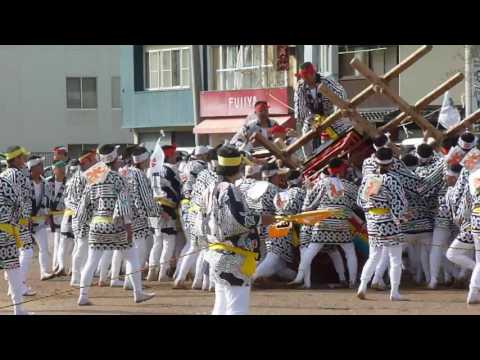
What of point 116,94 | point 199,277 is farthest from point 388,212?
point 116,94

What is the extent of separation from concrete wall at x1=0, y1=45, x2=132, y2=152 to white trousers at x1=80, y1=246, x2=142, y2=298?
98.4 feet

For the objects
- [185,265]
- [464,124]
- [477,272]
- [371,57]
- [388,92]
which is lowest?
[185,265]

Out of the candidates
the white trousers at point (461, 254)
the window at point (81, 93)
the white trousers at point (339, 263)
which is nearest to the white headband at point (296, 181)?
the white trousers at point (339, 263)

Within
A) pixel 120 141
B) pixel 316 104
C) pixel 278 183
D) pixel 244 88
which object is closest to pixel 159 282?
pixel 278 183

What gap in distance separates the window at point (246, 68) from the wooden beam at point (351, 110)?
18030 mm

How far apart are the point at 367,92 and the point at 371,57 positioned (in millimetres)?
16001

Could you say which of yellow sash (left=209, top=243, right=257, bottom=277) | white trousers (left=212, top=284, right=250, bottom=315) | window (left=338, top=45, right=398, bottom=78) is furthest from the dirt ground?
window (left=338, top=45, right=398, bottom=78)

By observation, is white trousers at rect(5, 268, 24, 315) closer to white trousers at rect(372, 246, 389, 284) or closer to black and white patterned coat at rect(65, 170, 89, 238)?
black and white patterned coat at rect(65, 170, 89, 238)

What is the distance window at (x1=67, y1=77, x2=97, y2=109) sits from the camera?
141 feet

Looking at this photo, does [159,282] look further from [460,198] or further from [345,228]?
[460,198]

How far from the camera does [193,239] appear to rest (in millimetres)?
13844

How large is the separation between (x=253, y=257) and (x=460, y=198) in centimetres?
412

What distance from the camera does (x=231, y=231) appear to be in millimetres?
8969

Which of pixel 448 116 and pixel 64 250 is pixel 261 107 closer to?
pixel 448 116
